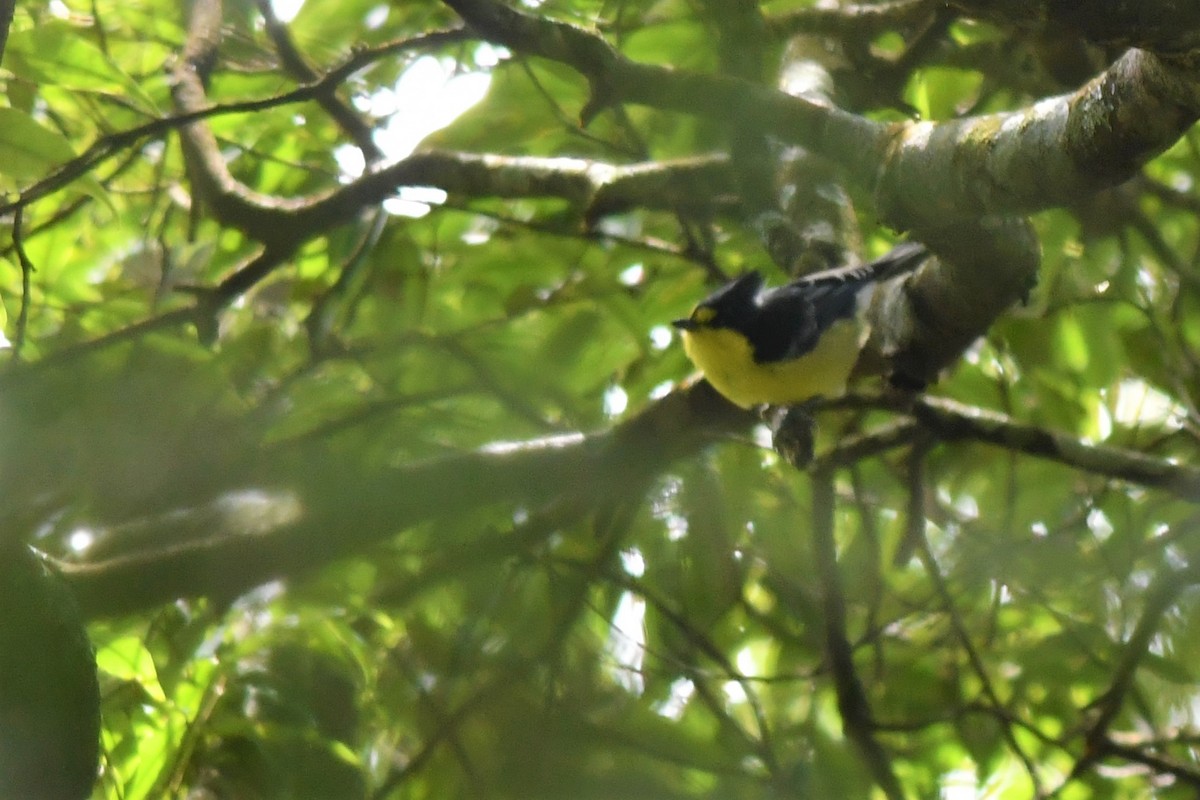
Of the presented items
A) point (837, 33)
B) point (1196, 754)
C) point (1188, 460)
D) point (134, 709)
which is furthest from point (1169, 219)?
point (134, 709)

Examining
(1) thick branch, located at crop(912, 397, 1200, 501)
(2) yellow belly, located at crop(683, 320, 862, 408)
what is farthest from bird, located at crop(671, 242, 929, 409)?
(1) thick branch, located at crop(912, 397, 1200, 501)

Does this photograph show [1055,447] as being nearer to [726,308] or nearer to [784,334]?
[784,334]

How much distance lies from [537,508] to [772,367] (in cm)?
59

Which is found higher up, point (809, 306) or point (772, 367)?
point (809, 306)

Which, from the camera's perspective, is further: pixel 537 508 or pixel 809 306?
pixel 809 306

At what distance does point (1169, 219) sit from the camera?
259 cm

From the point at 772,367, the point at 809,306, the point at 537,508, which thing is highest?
the point at 809,306

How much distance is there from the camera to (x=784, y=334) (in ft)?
7.95

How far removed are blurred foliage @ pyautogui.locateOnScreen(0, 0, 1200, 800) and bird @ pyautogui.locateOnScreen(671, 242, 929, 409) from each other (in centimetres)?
9

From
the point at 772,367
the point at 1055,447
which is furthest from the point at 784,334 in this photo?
the point at 1055,447

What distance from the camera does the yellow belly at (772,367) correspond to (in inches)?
88.3

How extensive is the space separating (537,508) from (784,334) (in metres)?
0.64

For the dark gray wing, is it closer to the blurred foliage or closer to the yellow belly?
the yellow belly

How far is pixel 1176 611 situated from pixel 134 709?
187cm
